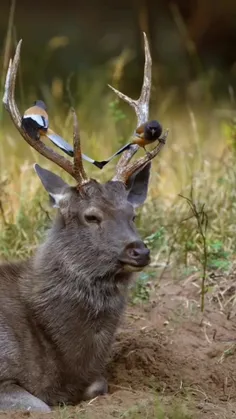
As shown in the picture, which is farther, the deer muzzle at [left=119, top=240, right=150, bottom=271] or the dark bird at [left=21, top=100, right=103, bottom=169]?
the dark bird at [left=21, top=100, right=103, bottom=169]

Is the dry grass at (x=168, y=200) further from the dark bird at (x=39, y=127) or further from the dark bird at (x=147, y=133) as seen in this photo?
the dark bird at (x=39, y=127)

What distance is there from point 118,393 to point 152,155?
4.28 ft

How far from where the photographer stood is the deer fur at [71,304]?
22.9 feet

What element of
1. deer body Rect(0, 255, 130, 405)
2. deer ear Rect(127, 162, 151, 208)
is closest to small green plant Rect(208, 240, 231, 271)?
deer ear Rect(127, 162, 151, 208)

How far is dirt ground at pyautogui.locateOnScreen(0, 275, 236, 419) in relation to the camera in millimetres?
6758

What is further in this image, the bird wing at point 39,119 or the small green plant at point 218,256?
the small green plant at point 218,256

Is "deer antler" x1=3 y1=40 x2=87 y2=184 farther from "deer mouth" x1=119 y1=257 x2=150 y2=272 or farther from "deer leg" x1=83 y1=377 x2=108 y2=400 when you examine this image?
"deer leg" x1=83 y1=377 x2=108 y2=400

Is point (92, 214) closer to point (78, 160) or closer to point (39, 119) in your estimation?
point (78, 160)

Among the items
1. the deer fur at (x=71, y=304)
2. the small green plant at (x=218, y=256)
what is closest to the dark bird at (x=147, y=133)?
the deer fur at (x=71, y=304)

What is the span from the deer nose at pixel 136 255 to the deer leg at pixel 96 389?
0.76 meters

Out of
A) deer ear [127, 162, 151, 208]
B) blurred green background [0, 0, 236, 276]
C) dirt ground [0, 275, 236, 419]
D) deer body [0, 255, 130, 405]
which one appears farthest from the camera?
blurred green background [0, 0, 236, 276]

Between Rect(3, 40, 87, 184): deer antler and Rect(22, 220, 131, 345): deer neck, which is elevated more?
Rect(3, 40, 87, 184): deer antler

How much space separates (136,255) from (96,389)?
842 mm

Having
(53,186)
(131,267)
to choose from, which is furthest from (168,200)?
(131,267)
